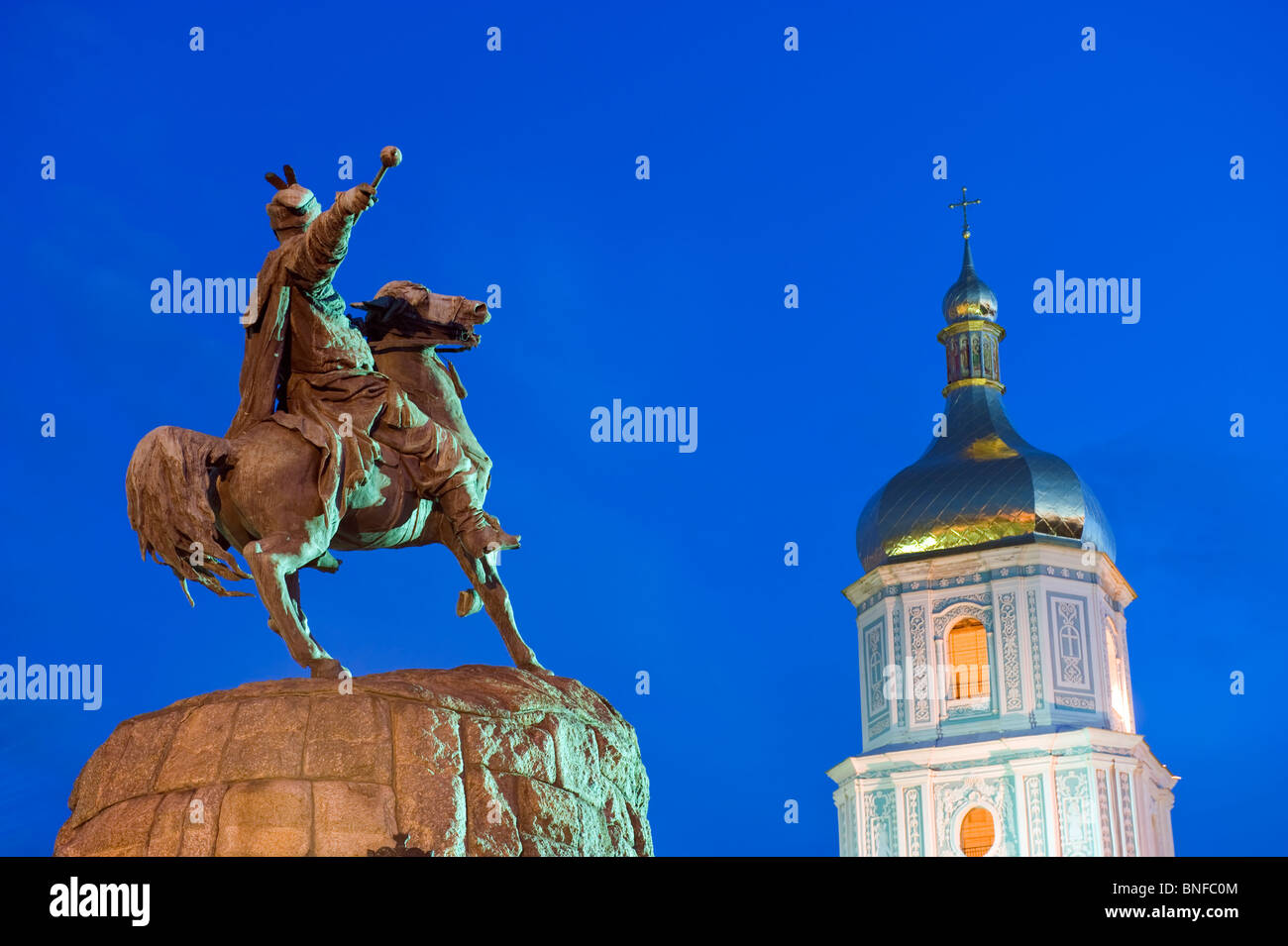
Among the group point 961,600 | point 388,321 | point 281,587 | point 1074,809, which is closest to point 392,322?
point 388,321

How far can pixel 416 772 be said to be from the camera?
1015 centimetres

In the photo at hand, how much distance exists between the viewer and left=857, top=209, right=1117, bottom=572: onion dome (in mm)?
51250

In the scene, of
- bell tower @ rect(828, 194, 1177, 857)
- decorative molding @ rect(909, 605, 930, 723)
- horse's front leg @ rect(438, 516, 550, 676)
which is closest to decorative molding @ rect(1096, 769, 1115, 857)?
bell tower @ rect(828, 194, 1177, 857)

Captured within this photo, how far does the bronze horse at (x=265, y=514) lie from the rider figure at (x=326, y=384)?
0.11m

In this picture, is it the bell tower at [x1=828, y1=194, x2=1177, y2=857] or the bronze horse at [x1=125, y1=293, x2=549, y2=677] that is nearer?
the bronze horse at [x1=125, y1=293, x2=549, y2=677]

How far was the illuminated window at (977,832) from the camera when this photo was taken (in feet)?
163

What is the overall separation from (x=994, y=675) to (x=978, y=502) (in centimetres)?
404

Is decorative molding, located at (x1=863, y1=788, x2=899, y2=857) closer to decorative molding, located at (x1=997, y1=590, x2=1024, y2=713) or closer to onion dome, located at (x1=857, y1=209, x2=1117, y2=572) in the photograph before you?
decorative molding, located at (x1=997, y1=590, x2=1024, y2=713)

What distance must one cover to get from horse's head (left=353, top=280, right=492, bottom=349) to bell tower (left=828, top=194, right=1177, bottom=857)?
3757cm

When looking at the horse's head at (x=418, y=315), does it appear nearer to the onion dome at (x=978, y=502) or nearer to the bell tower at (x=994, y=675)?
the bell tower at (x=994, y=675)

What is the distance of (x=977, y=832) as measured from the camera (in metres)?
49.9
